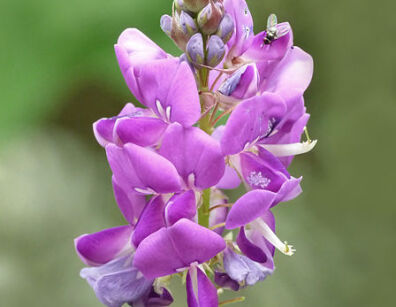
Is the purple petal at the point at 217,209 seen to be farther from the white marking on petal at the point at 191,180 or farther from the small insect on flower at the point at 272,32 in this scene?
the small insect on flower at the point at 272,32

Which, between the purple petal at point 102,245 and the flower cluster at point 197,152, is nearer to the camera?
the flower cluster at point 197,152

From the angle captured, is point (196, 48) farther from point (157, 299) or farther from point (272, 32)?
point (157, 299)

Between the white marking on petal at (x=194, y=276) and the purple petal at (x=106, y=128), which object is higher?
the purple petal at (x=106, y=128)

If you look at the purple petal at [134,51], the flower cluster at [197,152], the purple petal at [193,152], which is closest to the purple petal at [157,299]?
the flower cluster at [197,152]

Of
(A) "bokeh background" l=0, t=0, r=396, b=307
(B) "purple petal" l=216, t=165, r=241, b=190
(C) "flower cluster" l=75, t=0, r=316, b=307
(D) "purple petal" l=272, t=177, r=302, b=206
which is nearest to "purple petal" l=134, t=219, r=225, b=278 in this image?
(C) "flower cluster" l=75, t=0, r=316, b=307

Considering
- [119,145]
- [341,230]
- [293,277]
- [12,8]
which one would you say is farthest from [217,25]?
[341,230]

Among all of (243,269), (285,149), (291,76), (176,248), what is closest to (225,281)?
(243,269)
